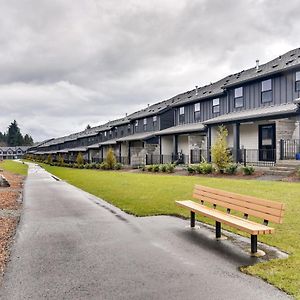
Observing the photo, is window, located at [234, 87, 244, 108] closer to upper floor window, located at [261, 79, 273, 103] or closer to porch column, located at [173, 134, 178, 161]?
upper floor window, located at [261, 79, 273, 103]

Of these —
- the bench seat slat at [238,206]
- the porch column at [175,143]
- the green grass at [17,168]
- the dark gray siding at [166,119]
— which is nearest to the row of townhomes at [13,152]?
the green grass at [17,168]

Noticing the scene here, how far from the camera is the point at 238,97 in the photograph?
27.3 metres

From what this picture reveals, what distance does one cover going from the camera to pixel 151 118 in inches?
1663

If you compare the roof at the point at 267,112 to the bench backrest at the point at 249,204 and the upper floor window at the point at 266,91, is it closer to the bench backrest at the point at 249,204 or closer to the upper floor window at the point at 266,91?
the upper floor window at the point at 266,91

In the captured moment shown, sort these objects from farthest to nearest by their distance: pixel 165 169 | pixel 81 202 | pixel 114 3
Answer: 1. pixel 165 169
2. pixel 114 3
3. pixel 81 202

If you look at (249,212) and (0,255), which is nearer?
(0,255)

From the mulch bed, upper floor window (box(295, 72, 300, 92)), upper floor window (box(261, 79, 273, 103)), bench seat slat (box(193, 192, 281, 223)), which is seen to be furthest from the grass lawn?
upper floor window (box(261, 79, 273, 103))

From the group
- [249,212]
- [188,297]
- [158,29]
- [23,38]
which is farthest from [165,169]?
[188,297]

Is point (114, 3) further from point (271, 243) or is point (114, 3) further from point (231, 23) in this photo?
point (271, 243)

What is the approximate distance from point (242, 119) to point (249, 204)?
17.6 m

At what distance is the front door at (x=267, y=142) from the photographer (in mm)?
23603

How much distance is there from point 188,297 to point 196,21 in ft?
61.1

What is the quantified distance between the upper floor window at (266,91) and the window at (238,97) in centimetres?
224

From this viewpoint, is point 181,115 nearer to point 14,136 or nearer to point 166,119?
point 166,119
